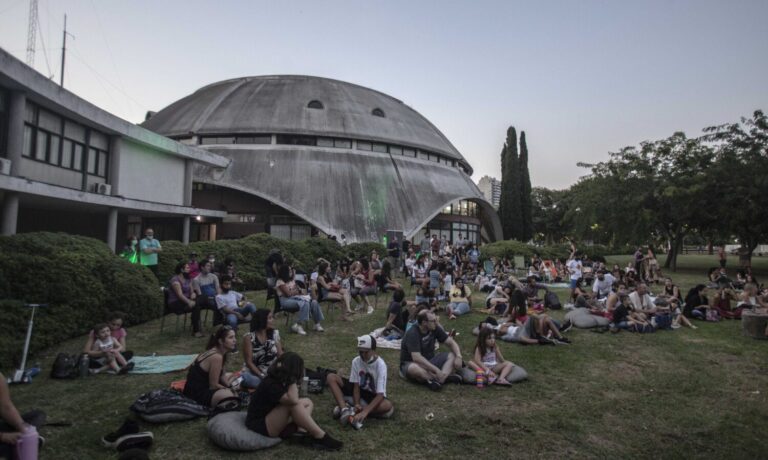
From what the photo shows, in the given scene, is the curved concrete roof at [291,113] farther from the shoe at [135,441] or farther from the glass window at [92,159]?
the shoe at [135,441]

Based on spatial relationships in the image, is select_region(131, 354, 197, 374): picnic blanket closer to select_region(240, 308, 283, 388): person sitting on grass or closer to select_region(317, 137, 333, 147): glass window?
select_region(240, 308, 283, 388): person sitting on grass

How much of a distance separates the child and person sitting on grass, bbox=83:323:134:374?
5824 mm

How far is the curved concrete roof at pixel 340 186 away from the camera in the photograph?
103ft

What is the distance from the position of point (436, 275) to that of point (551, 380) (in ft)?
24.5

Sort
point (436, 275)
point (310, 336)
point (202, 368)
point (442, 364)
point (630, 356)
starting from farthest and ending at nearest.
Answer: point (436, 275) < point (310, 336) < point (630, 356) < point (442, 364) < point (202, 368)

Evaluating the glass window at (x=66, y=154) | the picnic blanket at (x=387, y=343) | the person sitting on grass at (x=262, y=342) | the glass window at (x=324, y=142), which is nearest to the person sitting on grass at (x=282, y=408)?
the person sitting on grass at (x=262, y=342)

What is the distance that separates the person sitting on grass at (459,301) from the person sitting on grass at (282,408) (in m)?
8.01

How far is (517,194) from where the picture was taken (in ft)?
164

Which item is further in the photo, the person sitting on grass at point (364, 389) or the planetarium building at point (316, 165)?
the planetarium building at point (316, 165)

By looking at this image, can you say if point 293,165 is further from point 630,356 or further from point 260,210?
point 630,356

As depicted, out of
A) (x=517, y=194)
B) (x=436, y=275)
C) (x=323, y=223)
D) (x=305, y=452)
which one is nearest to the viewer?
(x=305, y=452)

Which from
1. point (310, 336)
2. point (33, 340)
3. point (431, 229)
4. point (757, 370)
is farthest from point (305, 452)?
point (431, 229)

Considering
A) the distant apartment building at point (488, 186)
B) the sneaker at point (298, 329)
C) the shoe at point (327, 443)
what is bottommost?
the shoe at point (327, 443)

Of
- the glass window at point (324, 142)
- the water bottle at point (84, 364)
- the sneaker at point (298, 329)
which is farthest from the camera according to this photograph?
the glass window at point (324, 142)
